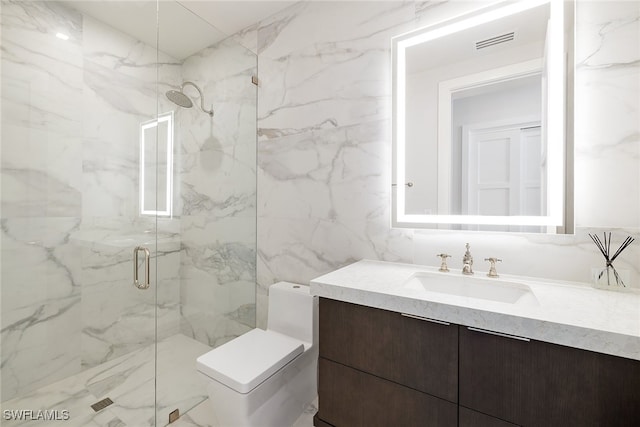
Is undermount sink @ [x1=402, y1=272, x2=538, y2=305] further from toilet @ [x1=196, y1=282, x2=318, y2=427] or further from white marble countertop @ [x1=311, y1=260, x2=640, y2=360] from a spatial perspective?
toilet @ [x1=196, y1=282, x2=318, y2=427]

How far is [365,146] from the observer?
1606 mm

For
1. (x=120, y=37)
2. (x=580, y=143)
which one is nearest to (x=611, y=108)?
(x=580, y=143)

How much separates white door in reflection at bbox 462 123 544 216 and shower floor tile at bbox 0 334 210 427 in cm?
189

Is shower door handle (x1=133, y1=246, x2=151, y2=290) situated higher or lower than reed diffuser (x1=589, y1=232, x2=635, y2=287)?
lower

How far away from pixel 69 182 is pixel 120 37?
961 millimetres

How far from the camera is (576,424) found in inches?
29.5

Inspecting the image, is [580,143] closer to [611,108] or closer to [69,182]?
[611,108]

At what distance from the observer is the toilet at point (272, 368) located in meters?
1.21

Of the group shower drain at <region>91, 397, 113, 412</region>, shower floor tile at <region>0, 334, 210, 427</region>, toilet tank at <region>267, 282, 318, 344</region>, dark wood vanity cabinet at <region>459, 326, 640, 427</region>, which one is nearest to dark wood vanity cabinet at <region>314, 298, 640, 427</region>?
dark wood vanity cabinet at <region>459, 326, 640, 427</region>

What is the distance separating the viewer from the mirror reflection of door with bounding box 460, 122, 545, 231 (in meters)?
1.23

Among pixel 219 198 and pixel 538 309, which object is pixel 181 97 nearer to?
pixel 219 198

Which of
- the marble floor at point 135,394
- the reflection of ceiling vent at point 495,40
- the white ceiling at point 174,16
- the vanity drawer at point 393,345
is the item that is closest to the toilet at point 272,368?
the marble floor at point 135,394

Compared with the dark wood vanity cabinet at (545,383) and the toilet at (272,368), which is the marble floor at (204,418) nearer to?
the toilet at (272,368)

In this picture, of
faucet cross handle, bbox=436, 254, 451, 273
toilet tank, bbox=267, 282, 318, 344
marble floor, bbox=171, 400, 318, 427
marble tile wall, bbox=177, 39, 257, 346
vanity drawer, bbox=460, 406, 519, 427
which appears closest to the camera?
vanity drawer, bbox=460, 406, 519, 427
